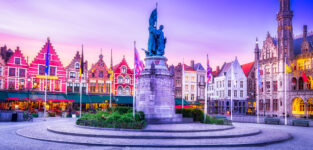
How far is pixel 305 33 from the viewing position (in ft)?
187

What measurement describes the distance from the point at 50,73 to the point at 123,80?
15256 millimetres

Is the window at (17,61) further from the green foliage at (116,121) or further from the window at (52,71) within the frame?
the green foliage at (116,121)

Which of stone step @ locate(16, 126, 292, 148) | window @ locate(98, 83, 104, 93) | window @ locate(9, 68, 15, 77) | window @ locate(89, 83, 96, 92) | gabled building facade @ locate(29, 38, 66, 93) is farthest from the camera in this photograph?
window @ locate(98, 83, 104, 93)

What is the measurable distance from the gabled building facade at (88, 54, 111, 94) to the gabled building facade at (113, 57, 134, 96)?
1707mm

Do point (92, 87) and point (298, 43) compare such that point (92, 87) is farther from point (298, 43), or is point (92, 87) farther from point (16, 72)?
point (298, 43)

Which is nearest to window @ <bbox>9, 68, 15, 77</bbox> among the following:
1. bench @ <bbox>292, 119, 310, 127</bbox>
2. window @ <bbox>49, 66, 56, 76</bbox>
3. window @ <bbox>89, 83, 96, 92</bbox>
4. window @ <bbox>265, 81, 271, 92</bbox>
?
window @ <bbox>49, 66, 56, 76</bbox>

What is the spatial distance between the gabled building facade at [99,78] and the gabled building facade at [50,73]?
18.8ft

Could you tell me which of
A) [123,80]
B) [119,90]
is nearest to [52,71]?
[119,90]

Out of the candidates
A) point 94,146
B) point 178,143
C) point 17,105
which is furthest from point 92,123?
point 17,105

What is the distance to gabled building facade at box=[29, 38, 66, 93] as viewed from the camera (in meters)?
52.2

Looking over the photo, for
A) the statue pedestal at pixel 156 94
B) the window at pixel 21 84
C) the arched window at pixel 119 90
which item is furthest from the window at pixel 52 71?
the statue pedestal at pixel 156 94

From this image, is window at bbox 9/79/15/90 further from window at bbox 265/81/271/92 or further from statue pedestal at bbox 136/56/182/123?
window at bbox 265/81/271/92

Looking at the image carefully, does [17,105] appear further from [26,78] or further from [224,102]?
[224,102]

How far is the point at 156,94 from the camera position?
80.4ft
